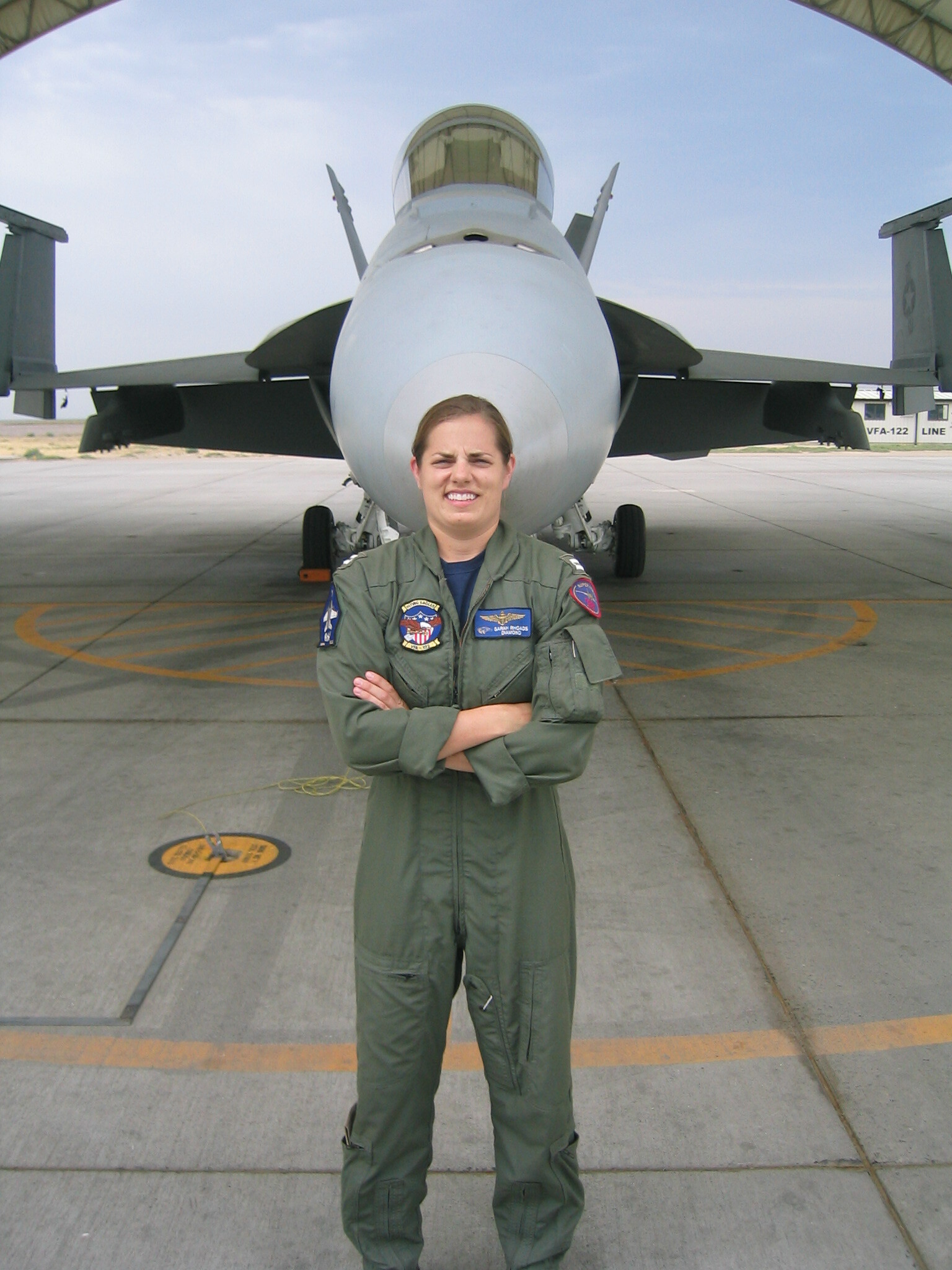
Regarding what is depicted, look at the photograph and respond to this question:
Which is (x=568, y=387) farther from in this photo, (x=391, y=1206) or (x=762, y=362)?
(x=762, y=362)

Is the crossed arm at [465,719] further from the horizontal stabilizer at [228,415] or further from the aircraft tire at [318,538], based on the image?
the horizontal stabilizer at [228,415]

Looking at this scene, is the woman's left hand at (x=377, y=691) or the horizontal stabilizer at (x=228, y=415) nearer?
the woman's left hand at (x=377, y=691)

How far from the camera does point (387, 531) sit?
16.8ft

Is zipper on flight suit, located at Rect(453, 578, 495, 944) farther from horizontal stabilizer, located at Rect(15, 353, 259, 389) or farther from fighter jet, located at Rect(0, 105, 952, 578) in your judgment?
horizontal stabilizer, located at Rect(15, 353, 259, 389)

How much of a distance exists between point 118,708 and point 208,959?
331 centimetres

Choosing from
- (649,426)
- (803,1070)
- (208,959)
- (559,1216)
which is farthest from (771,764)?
(649,426)

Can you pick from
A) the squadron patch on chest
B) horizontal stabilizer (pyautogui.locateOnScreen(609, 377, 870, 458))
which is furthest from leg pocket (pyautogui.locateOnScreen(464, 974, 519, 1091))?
horizontal stabilizer (pyautogui.locateOnScreen(609, 377, 870, 458))

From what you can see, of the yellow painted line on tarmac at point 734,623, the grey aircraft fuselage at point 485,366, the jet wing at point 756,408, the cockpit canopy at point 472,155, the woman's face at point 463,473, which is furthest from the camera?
the jet wing at point 756,408

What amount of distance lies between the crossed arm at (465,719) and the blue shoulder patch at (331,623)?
0.10 metres

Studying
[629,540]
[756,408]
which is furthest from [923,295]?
[629,540]

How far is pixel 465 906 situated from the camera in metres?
2.21

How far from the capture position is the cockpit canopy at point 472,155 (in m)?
6.77

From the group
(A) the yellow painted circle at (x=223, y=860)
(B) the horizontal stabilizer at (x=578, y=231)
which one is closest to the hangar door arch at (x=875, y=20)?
(B) the horizontal stabilizer at (x=578, y=231)

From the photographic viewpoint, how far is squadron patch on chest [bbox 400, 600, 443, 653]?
2.24 metres
